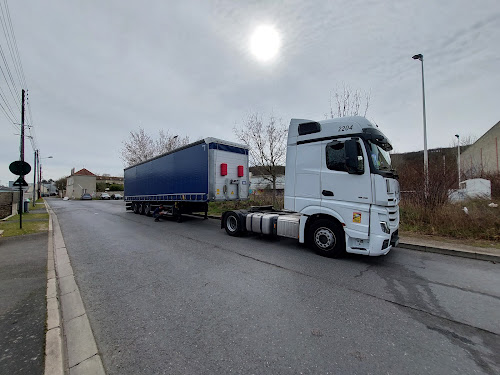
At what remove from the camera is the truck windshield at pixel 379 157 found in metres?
Answer: 5.07

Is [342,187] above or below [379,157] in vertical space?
below

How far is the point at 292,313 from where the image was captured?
310cm

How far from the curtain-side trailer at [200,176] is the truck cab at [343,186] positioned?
4443 mm

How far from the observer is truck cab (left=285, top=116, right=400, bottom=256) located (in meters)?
4.92

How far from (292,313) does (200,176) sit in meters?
7.88

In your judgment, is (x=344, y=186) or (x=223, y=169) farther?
(x=223, y=169)

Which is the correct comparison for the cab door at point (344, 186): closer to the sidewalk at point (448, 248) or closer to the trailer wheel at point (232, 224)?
the sidewalk at point (448, 248)

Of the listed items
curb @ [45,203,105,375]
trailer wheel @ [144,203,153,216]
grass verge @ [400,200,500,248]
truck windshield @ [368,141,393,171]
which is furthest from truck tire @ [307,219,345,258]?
trailer wheel @ [144,203,153,216]

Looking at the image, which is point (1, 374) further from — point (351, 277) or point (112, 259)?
point (351, 277)

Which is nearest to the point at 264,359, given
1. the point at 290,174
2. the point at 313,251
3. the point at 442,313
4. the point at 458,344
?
the point at 458,344

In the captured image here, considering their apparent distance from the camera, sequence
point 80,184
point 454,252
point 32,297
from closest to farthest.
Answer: point 32,297
point 454,252
point 80,184

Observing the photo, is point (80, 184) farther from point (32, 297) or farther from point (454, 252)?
point (454, 252)

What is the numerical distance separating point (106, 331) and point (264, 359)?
1917 mm

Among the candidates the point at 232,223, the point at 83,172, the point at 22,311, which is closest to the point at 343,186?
the point at 232,223
